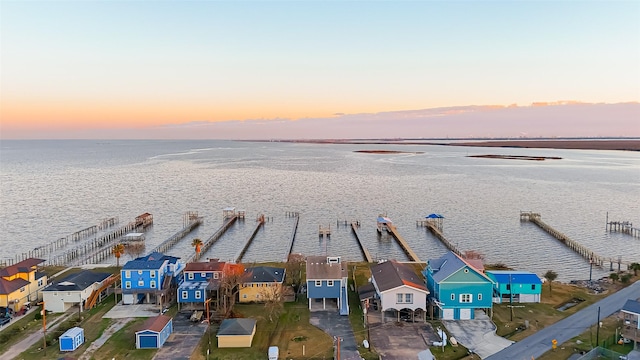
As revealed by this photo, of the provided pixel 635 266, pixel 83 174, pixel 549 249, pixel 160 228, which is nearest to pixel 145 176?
pixel 83 174

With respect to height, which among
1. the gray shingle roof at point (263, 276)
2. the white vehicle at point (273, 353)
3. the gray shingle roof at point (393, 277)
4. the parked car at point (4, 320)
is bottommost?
the parked car at point (4, 320)

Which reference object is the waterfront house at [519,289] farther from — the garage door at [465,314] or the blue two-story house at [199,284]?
the blue two-story house at [199,284]

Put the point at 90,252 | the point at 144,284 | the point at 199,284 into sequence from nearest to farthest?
1. the point at 199,284
2. the point at 144,284
3. the point at 90,252

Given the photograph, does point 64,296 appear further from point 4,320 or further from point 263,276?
point 263,276

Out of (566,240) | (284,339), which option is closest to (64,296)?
(284,339)

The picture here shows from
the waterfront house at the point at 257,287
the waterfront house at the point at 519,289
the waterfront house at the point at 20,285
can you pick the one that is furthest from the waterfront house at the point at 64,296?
the waterfront house at the point at 519,289
